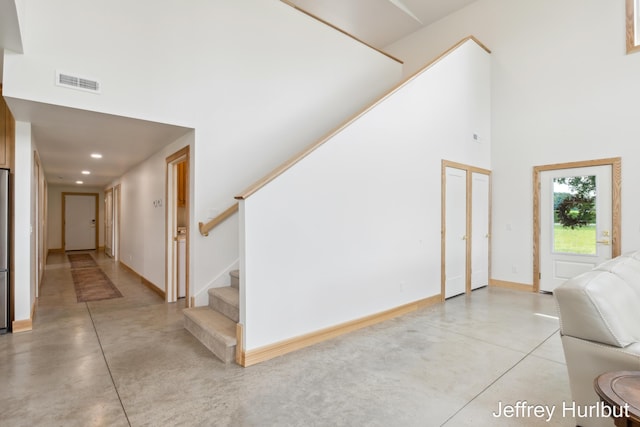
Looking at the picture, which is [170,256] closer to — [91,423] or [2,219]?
[2,219]

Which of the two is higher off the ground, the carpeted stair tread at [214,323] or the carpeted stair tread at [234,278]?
the carpeted stair tread at [234,278]

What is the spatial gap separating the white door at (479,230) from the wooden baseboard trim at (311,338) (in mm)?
1843

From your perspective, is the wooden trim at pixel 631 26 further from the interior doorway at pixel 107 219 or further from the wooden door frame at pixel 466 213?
the interior doorway at pixel 107 219

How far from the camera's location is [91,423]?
1941 millimetres

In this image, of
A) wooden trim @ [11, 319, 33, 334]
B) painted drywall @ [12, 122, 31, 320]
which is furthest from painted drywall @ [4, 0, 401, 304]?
wooden trim @ [11, 319, 33, 334]

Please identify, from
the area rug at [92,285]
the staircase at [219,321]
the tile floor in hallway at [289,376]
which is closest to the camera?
the tile floor in hallway at [289,376]

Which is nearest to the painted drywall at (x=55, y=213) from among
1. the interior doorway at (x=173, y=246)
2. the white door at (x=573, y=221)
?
the interior doorway at (x=173, y=246)

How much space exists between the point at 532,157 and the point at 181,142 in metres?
5.41

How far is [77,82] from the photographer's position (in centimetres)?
304

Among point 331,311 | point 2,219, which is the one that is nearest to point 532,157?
point 331,311

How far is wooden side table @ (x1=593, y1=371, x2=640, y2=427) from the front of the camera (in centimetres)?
111

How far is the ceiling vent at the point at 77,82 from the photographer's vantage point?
2.96 m

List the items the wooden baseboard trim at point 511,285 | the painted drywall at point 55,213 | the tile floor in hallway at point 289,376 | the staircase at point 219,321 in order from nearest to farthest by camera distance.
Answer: the tile floor in hallway at point 289,376 → the staircase at point 219,321 → the wooden baseboard trim at point 511,285 → the painted drywall at point 55,213

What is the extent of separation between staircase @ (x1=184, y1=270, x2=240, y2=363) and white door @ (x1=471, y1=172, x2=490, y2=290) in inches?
153
